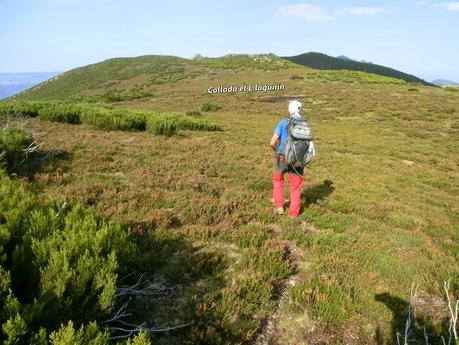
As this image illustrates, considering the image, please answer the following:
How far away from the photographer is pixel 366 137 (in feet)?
66.2

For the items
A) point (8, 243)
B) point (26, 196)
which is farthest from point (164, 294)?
point (26, 196)

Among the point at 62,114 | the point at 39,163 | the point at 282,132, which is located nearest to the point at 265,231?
the point at 282,132

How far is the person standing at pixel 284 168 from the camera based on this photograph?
23.8 feet

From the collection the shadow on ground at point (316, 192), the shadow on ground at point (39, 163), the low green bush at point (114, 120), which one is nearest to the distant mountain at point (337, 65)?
the low green bush at point (114, 120)

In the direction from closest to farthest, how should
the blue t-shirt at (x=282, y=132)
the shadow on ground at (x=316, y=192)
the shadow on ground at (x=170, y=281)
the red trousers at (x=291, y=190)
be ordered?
the shadow on ground at (x=170, y=281), the blue t-shirt at (x=282, y=132), the red trousers at (x=291, y=190), the shadow on ground at (x=316, y=192)

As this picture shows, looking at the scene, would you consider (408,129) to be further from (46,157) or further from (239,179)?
(46,157)

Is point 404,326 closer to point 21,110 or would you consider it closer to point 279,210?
point 279,210

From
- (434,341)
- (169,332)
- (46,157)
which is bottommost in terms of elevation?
(434,341)

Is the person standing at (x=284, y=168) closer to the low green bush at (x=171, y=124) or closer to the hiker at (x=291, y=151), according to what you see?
the hiker at (x=291, y=151)

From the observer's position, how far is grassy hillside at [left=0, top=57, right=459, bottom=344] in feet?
15.6

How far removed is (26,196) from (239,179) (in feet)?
21.0

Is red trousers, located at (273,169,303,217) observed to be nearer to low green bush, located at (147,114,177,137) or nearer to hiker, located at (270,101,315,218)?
hiker, located at (270,101,315,218)

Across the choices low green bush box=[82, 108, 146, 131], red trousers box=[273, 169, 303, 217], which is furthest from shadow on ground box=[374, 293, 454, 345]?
low green bush box=[82, 108, 146, 131]

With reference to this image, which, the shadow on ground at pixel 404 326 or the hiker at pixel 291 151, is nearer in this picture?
the shadow on ground at pixel 404 326
